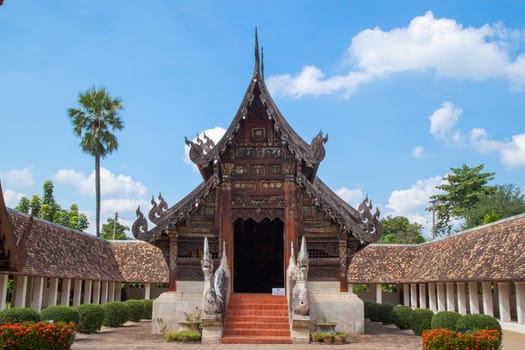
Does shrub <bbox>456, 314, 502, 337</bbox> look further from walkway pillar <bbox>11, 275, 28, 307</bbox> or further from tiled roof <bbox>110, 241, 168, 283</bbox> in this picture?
tiled roof <bbox>110, 241, 168, 283</bbox>

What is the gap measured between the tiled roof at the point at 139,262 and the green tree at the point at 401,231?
3043cm

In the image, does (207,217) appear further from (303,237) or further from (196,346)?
(196,346)

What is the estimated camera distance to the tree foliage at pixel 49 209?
46.6m

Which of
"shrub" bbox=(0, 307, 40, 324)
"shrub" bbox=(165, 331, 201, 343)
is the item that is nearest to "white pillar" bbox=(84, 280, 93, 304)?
"shrub" bbox=(165, 331, 201, 343)

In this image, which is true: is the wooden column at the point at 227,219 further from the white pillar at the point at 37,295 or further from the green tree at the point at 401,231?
the green tree at the point at 401,231

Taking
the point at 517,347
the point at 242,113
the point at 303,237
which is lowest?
the point at 517,347

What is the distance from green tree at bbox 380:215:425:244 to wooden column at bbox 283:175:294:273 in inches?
1592

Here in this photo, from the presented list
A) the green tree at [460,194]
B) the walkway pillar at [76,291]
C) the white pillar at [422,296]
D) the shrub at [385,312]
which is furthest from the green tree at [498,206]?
the walkway pillar at [76,291]

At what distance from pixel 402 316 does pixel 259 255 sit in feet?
24.0

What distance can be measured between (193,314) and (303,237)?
438cm

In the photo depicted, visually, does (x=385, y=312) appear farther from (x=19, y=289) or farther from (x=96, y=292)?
(x=96, y=292)

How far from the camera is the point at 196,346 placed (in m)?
14.6

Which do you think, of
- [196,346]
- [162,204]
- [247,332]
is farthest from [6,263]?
[162,204]

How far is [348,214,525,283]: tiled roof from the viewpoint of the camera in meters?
21.7
